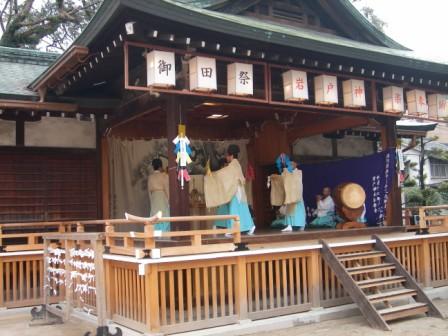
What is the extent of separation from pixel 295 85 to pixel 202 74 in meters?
1.72

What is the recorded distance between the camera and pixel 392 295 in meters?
7.20

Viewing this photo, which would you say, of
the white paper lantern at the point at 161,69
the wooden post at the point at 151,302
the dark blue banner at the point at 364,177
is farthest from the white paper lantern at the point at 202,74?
the dark blue banner at the point at 364,177

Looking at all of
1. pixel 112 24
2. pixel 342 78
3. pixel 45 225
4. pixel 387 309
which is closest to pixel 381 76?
pixel 342 78

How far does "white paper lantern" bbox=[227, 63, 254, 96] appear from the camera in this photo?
759cm

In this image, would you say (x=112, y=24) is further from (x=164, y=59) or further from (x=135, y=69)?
(x=135, y=69)

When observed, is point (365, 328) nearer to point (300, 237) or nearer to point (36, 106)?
point (300, 237)

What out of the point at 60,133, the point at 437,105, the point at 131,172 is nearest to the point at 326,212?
the point at 437,105

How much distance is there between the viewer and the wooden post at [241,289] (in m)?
6.70

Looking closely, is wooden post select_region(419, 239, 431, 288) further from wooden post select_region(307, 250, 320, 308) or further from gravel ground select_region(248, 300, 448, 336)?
wooden post select_region(307, 250, 320, 308)

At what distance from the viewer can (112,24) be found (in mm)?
6586

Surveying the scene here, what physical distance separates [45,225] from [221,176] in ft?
10.5

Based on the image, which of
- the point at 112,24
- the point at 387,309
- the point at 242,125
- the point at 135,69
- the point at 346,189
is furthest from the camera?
the point at 242,125

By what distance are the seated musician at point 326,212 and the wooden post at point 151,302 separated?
547 centimetres

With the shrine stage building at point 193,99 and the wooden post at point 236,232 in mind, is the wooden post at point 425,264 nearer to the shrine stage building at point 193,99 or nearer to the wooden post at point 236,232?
the shrine stage building at point 193,99
